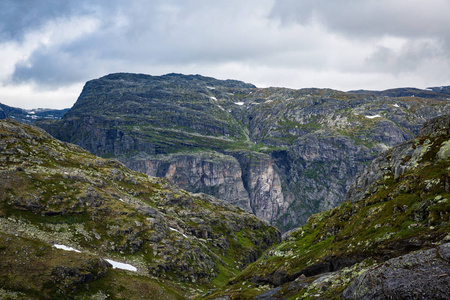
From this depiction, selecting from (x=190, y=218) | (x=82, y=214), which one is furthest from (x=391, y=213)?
(x=190, y=218)

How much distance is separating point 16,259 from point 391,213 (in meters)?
87.2

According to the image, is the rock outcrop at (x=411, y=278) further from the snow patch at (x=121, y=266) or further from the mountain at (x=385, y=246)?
the snow patch at (x=121, y=266)

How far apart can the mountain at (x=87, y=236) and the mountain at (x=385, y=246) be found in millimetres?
42106

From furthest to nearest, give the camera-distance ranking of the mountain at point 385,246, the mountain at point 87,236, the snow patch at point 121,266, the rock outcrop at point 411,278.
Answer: the snow patch at point 121,266 < the mountain at point 87,236 < the mountain at point 385,246 < the rock outcrop at point 411,278

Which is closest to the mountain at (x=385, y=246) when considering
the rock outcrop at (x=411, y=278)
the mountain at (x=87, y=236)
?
the rock outcrop at (x=411, y=278)

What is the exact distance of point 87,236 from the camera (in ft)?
374

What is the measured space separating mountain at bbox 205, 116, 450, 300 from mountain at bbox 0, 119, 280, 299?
138 feet

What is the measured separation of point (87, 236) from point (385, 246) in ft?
344

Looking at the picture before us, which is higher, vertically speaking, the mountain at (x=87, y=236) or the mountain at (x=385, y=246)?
the mountain at (x=385, y=246)

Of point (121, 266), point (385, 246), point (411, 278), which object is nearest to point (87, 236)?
point (121, 266)

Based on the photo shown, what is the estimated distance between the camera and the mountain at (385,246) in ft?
94.3

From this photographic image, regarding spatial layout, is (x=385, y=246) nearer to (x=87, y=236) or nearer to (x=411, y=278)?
(x=411, y=278)

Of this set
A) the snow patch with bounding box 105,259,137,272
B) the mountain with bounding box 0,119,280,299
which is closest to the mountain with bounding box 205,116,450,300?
the mountain with bounding box 0,119,280,299

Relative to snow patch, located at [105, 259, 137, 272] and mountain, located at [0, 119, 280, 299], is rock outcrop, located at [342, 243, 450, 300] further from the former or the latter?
snow patch, located at [105, 259, 137, 272]
